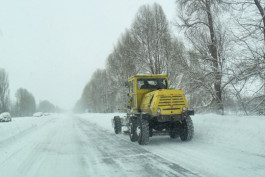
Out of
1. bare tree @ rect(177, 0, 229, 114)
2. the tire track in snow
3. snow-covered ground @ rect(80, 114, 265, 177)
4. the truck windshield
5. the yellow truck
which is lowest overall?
the tire track in snow

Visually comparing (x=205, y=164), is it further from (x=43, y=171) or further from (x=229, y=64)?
(x=229, y=64)

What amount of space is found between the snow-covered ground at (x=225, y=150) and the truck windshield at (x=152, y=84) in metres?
2.44

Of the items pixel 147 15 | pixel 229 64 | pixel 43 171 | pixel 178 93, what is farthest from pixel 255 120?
pixel 147 15

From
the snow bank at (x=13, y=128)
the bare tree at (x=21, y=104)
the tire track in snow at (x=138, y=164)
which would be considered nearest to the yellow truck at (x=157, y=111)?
the tire track in snow at (x=138, y=164)

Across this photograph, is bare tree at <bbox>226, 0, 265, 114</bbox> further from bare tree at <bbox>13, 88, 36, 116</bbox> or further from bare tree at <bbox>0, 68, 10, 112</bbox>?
bare tree at <bbox>13, 88, 36, 116</bbox>

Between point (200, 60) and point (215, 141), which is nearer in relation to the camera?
point (215, 141)

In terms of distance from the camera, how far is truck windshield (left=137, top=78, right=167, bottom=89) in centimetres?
1118

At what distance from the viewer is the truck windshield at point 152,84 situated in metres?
11.2

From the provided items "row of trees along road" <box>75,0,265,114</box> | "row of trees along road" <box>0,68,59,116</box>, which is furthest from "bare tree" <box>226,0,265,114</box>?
"row of trees along road" <box>0,68,59,116</box>

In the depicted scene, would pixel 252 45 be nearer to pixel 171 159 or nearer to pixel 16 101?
pixel 171 159

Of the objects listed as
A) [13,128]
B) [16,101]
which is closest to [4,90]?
[16,101]

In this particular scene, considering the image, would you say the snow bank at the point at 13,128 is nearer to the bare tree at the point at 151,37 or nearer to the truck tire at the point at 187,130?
the truck tire at the point at 187,130

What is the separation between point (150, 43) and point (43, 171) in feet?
55.4

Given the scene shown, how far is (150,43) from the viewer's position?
21172 mm
